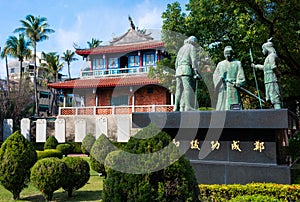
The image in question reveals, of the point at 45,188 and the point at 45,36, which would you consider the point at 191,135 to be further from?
the point at 45,36

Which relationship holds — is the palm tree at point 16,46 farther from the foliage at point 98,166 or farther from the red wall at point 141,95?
the foliage at point 98,166

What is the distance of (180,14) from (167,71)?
108 inches

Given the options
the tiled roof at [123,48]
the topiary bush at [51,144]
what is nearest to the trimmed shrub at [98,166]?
the topiary bush at [51,144]

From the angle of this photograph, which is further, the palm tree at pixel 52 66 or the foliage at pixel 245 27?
the palm tree at pixel 52 66

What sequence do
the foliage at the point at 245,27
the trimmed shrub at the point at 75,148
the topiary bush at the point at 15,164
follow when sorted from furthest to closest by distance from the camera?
the trimmed shrub at the point at 75,148 → the foliage at the point at 245,27 → the topiary bush at the point at 15,164

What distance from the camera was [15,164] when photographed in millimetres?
7688

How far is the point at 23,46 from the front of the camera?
1251 inches

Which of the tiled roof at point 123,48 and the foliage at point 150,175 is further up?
the tiled roof at point 123,48

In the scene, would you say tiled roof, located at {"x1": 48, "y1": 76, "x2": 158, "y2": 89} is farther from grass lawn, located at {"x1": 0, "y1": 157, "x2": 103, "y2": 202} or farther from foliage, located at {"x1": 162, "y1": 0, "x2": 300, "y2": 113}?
grass lawn, located at {"x1": 0, "y1": 157, "x2": 103, "y2": 202}

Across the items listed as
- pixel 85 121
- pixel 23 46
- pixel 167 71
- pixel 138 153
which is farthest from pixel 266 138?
pixel 23 46

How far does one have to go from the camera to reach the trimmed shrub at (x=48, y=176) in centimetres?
712

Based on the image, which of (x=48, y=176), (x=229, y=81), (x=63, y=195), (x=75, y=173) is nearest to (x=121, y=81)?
(x=63, y=195)

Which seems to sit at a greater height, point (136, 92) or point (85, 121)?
point (136, 92)

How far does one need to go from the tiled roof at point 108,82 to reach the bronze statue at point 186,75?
15.4m
